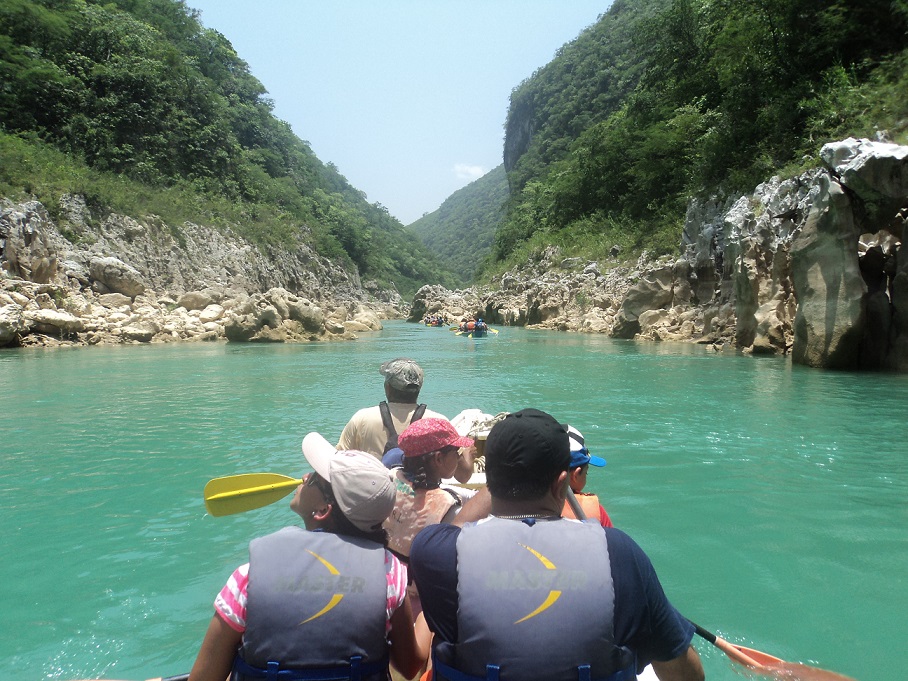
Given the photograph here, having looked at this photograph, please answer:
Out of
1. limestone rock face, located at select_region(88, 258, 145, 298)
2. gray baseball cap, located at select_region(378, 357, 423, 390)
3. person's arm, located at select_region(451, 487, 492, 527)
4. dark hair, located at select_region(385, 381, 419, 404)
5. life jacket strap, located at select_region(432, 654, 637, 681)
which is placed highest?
limestone rock face, located at select_region(88, 258, 145, 298)

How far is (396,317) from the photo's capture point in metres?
57.2

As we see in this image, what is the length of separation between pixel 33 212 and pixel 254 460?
69.4 feet

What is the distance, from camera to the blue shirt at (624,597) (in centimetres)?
166

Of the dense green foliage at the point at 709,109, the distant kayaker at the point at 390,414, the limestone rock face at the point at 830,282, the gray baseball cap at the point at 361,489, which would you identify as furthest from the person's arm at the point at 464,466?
the dense green foliage at the point at 709,109

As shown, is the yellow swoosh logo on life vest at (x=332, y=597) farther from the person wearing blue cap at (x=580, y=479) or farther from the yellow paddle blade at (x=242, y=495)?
the yellow paddle blade at (x=242, y=495)

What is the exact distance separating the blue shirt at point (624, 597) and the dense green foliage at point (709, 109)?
14877 millimetres

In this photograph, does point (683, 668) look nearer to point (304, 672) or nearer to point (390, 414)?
point (304, 672)

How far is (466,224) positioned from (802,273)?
13107 centimetres

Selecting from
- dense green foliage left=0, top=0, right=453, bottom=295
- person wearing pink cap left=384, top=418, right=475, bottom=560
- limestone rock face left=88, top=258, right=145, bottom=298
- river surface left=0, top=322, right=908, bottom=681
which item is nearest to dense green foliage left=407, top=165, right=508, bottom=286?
dense green foliage left=0, top=0, right=453, bottom=295

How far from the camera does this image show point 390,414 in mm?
3951

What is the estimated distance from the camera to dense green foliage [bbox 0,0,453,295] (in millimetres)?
29062

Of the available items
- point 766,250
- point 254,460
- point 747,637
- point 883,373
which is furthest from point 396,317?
point 747,637

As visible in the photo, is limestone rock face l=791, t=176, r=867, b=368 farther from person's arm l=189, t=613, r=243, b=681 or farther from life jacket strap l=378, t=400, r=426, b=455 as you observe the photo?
Answer: person's arm l=189, t=613, r=243, b=681

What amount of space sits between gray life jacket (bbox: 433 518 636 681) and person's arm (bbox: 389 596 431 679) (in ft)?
0.87
